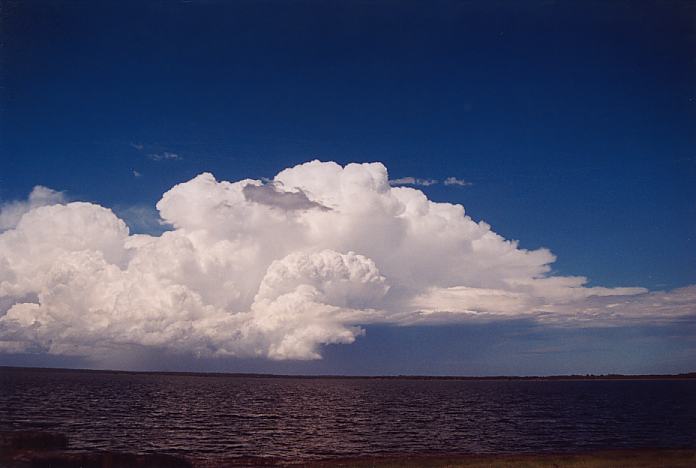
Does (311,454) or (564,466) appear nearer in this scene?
(564,466)

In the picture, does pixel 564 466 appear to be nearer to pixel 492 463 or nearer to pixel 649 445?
pixel 492 463

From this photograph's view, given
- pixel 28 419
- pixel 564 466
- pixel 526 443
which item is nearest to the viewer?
pixel 564 466

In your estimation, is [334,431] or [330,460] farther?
[334,431]

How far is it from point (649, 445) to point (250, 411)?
67262mm

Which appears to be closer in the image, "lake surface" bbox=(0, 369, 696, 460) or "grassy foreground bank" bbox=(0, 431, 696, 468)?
"grassy foreground bank" bbox=(0, 431, 696, 468)

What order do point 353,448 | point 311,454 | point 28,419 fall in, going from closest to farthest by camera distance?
point 311,454, point 353,448, point 28,419

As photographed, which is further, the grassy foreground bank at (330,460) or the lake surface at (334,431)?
the lake surface at (334,431)

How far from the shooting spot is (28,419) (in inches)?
2862

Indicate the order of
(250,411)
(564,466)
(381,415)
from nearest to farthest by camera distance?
(564,466)
(381,415)
(250,411)

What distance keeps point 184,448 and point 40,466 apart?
1563 centimetres

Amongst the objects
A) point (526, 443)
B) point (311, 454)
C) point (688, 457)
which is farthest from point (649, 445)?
point (311, 454)

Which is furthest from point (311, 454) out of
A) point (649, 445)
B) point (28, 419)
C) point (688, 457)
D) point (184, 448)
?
point (28, 419)

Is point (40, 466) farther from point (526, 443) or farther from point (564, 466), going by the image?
point (526, 443)

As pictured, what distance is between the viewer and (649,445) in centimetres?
6128
